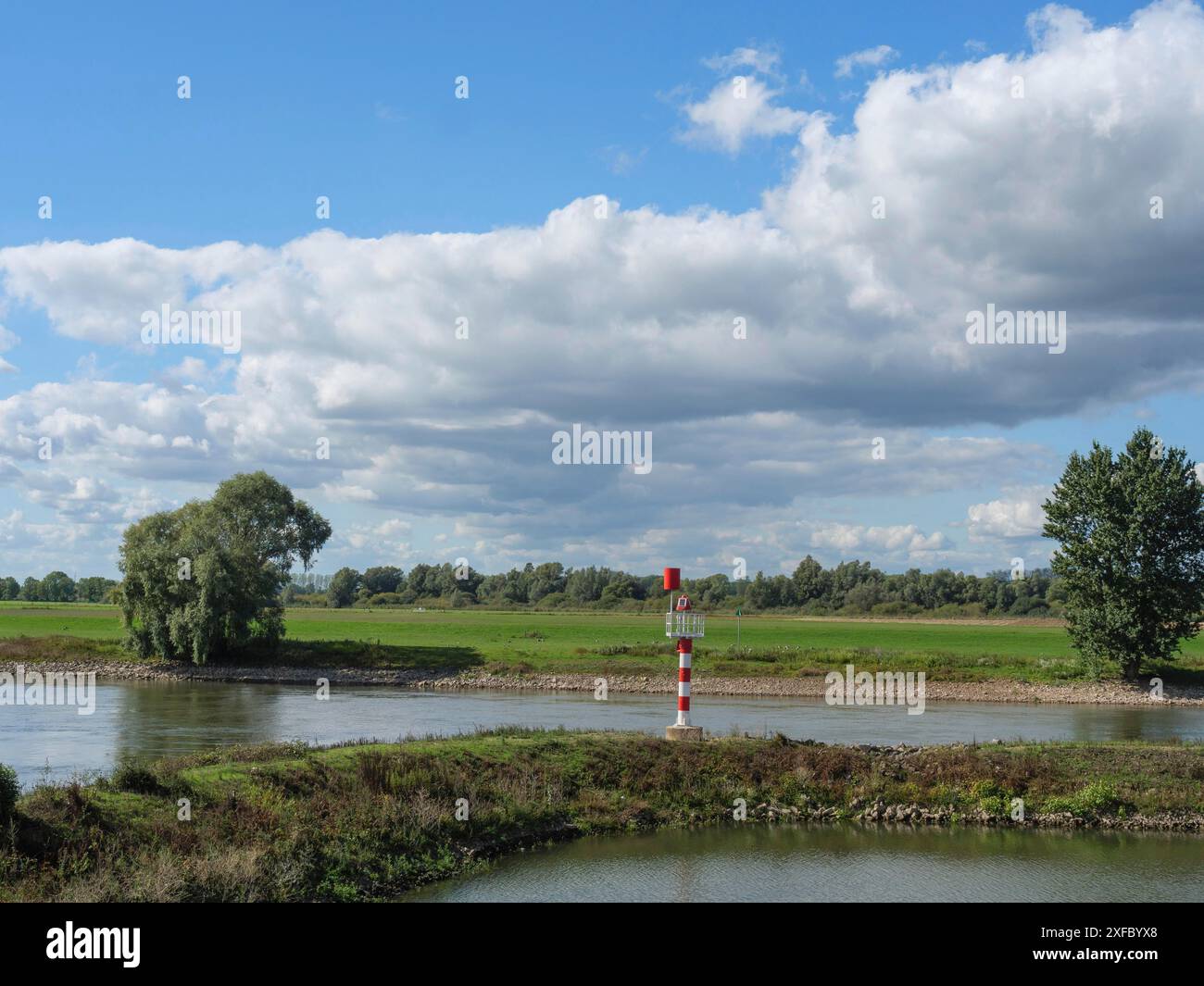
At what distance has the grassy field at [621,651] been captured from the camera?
6631 cm

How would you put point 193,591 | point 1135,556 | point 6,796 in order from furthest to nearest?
point 193,591 → point 1135,556 → point 6,796

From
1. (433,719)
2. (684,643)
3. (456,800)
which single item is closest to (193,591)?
(433,719)

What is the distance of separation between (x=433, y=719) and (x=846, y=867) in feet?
89.1

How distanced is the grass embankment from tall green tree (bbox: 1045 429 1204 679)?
109 feet

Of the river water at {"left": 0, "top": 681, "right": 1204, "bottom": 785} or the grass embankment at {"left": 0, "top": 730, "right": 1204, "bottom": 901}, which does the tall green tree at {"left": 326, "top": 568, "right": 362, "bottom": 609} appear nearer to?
the river water at {"left": 0, "top": 681, "right": 1204, "bottom": 785}

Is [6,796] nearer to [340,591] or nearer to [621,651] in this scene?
[621,651]

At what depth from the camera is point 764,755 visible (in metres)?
25.3

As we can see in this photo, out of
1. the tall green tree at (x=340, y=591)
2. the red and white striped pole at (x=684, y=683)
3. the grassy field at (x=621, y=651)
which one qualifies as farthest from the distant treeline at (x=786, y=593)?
the red and white striped pole at (x=684, y=683)

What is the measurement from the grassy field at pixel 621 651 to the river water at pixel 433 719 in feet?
24.7

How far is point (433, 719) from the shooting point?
43.5m

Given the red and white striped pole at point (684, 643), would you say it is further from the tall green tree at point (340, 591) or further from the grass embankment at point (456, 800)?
the tall green tree at point (340, 591)
